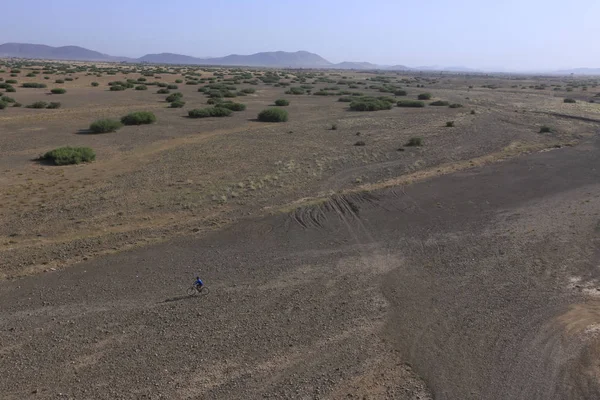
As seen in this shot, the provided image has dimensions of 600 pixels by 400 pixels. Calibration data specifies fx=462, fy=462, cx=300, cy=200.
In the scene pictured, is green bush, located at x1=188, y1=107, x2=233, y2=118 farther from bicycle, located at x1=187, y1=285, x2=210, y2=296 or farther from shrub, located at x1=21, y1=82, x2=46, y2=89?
shrub, located at x1=21, y1=82, x2=46, y2=89

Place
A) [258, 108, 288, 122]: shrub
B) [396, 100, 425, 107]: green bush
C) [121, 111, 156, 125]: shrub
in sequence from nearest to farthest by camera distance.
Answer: [121, 111, 156, 125]: shrub, [258, 108, 288, 122]: shrub, [396, 100, 425, 107]: green bush

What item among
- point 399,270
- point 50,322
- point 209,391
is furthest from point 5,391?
point 399,270

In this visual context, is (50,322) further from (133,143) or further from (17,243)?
(133,143)

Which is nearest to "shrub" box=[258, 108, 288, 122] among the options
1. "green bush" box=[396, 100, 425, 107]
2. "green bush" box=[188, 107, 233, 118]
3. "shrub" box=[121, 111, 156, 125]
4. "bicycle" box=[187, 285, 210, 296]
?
"green bush" box=[188, 107, 233, 118]

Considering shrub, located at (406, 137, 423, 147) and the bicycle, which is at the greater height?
shrub, located at (406, 137, 423, 147)

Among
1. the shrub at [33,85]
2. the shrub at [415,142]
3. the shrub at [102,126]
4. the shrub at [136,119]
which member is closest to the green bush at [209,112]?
the shrub at [136,119]

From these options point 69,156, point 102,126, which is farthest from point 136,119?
point 69,156
